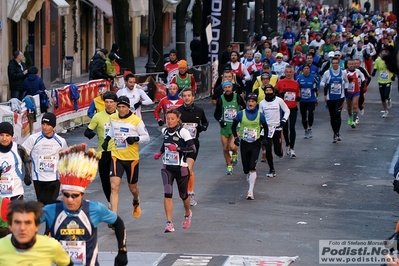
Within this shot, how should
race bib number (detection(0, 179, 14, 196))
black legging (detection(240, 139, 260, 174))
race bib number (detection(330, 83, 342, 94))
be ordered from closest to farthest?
1. race bib number (detection(0, 179, 14, 196))
2. black legging (detection(240, 139, 260, 174))
3. race bib number (detection(330, 83, 342, 94))

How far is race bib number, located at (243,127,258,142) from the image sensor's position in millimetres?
16203

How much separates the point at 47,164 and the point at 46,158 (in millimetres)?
78

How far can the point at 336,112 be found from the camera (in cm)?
2230

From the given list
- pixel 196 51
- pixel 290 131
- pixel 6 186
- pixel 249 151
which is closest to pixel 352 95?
pixel 290 131

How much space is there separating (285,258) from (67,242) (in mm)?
4140

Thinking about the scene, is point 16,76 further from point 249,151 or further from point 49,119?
point 49,119

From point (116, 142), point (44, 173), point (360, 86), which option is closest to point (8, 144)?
point (44, 173)

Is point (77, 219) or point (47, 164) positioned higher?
point (77, 219)

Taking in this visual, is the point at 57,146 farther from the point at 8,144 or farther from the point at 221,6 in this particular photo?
the point at 221,6

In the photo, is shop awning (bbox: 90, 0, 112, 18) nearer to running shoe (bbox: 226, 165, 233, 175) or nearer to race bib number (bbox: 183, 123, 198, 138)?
running shoe (bbox: 226, 165, 233, 175)

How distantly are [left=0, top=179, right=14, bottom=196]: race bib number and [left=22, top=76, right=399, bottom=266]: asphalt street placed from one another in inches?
51.8

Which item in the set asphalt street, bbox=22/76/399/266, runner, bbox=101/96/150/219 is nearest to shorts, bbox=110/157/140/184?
runner, bbox=101/96/150/219

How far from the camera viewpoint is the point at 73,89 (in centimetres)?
2361

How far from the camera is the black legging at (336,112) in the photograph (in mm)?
22266
